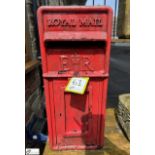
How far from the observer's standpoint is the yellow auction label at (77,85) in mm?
1865

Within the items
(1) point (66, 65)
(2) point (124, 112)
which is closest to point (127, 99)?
(2) point (124, 112)

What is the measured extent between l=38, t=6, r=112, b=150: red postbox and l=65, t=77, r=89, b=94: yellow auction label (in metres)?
0.05

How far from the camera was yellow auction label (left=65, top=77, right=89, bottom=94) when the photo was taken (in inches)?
73.4

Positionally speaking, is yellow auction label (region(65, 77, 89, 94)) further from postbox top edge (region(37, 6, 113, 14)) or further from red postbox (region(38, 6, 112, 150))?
postbox top edge (region(37, 6, 113, 14))

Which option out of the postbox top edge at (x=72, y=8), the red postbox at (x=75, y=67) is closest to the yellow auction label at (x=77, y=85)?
the red postbox at (x=75, y=67)

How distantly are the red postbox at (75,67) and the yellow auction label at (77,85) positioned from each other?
0.15 feet

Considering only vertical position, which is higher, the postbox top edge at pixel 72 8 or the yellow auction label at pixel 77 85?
the postbox top edge at pixel 72 8

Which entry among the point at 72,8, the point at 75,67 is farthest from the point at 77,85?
the point at 72,8

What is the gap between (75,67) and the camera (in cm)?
194

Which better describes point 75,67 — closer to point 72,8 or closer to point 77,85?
point 77,85

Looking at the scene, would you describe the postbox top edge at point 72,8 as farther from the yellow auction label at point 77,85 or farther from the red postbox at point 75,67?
the yellow auction label at point 77,85

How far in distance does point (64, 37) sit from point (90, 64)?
41 cm

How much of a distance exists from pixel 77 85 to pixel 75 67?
198 millimetres

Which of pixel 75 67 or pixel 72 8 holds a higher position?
pixel 72 8
